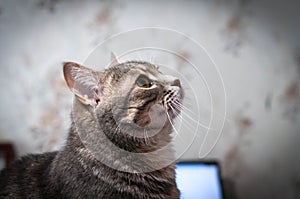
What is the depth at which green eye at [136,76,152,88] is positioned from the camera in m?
0.68

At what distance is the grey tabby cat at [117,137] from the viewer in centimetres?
66

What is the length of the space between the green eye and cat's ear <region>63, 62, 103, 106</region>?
0.07 metres

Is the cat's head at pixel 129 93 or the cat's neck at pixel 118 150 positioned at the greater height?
the cat's head at pixel 129 93

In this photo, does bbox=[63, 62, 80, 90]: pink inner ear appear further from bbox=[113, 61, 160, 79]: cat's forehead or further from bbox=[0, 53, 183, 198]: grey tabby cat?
bbox=[113, 61, 160, 79]: cat's forehead

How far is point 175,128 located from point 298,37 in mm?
1403

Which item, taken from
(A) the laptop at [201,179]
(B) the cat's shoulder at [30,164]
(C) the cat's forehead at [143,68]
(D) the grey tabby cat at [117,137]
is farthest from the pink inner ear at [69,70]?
(A) the laptop at [201,179]

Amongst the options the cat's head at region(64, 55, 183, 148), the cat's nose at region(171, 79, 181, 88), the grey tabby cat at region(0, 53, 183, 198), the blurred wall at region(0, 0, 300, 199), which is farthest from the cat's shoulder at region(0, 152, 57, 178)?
the blurred wall at region(0, 0, 300, 199)

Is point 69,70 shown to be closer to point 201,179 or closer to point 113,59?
point 113,59

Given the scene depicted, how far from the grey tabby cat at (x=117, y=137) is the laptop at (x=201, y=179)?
0.62 m

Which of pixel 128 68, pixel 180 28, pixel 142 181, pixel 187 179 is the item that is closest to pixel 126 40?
pixel 128 68

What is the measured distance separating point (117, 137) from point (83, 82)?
12cm

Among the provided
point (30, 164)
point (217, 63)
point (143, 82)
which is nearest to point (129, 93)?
point (143, 82)

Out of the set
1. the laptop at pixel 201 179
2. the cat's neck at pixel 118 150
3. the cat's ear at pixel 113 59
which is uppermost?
the cat's ear at pixel 113 59

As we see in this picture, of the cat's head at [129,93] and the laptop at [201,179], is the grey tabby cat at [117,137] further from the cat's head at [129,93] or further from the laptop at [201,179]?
the laptop at [201,179]
